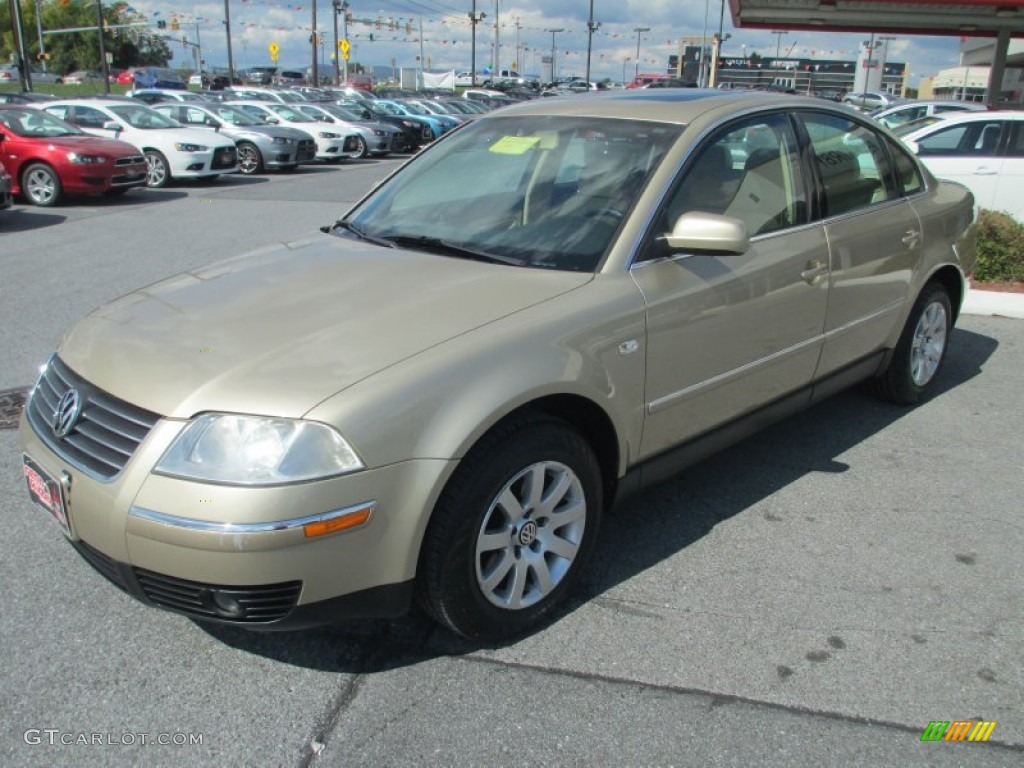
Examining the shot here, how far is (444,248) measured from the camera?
346 cm

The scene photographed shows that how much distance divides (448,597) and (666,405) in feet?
3.72

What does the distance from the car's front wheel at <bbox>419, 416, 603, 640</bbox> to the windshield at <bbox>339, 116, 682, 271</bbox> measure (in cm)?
74

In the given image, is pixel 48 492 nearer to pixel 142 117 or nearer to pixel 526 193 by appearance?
pixel 526 193

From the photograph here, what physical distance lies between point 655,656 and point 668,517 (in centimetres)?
104

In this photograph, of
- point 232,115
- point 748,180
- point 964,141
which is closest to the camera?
point 748,180

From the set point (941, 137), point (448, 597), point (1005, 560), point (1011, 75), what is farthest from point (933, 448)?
point (1011, 75)

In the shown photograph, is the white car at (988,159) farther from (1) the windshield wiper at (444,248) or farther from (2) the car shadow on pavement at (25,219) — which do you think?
(2) the car shadow on pavement at (25,219)

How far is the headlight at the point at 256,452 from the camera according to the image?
2369mm

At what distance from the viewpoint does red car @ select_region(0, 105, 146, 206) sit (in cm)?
1345

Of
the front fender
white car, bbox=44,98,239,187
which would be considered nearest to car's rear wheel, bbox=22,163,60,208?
white car, bbox=44,98,239,187

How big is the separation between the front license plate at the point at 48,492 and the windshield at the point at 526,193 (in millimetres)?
1560

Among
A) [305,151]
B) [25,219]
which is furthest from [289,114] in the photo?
[25,219]

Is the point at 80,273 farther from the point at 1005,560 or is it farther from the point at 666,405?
the point at 1005,560

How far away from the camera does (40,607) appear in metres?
3.10
